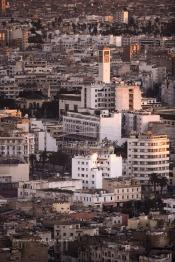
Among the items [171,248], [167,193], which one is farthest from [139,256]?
[167,193]

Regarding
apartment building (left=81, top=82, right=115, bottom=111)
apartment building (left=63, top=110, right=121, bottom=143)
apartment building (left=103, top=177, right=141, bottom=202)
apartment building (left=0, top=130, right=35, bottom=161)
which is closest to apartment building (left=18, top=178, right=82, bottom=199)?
apartment building (left=103, top=177, right=141, bottom=202)

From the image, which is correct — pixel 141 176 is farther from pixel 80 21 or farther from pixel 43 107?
pixel 80 21

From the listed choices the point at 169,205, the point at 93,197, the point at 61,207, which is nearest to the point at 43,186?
the point at 93,197

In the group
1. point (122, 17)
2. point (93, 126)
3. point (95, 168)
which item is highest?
point (95, 168)

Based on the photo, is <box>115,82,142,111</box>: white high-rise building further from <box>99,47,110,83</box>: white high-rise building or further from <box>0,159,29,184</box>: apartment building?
<box>0,159,29,184</box>: apartment building

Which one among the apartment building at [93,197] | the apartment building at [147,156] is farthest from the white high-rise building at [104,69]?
the apartment building at [93,197]

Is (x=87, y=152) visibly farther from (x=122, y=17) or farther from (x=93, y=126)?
(x=122, y=17)

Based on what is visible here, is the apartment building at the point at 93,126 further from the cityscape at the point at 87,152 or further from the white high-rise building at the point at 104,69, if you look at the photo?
the white high-rise building at the point at 104,69
